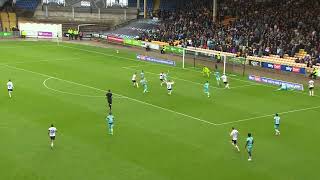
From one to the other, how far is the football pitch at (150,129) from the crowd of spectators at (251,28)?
1159 centimetres

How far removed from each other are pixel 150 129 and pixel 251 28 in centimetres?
3748

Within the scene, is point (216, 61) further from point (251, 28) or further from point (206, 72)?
point (206, 72)

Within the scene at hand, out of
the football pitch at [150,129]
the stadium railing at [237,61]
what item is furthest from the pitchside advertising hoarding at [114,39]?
the football pitch at [150,129]

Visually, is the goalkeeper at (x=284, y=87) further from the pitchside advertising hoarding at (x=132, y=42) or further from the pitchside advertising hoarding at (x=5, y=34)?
the pitchside advertising hoarding at (x=5, y=34)

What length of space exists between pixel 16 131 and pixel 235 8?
50.3 meters

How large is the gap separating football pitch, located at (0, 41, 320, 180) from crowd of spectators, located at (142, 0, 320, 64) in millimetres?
11588

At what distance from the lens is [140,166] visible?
23.5 m

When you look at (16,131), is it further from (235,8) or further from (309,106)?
(235,8)

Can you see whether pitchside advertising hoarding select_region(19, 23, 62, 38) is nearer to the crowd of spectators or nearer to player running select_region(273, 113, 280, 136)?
the crowd of spectators

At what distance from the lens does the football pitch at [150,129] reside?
76.0ft

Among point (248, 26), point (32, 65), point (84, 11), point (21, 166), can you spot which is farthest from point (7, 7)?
point (21, 166)

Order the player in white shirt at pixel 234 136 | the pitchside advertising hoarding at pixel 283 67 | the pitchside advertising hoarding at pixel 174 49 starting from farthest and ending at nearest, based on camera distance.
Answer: the pitchside advertising hoarding at pixel 174 49
the pitchside advertising hoarding at pixel 283 67
the player in white shirt at pixel 234 136

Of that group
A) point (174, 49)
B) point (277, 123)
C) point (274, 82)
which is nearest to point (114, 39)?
point (174, 49)

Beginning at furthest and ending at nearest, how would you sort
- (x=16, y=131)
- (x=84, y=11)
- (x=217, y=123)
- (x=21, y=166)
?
(x=84, y=11) < (x=217, y=123) < (x=16, y=131) < (x=21, y=166)
